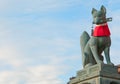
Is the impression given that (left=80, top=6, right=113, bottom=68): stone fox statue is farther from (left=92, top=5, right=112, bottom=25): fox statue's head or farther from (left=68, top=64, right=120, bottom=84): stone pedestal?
(left=68, top=64, right=120, bottom=84): stone pedestal

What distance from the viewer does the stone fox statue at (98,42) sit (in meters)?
18.9

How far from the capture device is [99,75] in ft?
59.2

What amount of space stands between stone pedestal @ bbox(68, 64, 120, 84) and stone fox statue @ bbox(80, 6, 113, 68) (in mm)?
389

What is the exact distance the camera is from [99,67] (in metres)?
18.2

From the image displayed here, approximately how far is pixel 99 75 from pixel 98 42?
1.61 metres

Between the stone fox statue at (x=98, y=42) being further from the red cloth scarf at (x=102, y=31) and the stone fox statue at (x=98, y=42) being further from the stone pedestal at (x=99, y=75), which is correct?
the stone pedestal at (x=99, y=75)

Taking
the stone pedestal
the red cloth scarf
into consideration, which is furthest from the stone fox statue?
the stone pedestal

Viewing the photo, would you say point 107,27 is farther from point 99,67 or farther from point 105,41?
point 99,67

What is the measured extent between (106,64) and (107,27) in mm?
1652

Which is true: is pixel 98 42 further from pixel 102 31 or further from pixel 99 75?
pixel 99 75

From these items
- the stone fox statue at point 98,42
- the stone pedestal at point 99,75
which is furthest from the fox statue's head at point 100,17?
the stone pedestal at point 99,75

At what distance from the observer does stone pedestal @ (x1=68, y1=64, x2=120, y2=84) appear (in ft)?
59.3

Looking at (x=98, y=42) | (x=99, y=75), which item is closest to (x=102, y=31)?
(x=98, y=42)

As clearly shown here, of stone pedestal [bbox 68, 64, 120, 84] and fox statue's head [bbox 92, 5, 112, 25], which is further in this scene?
fox statue's head [bbox 92, 5, 112, 25]
